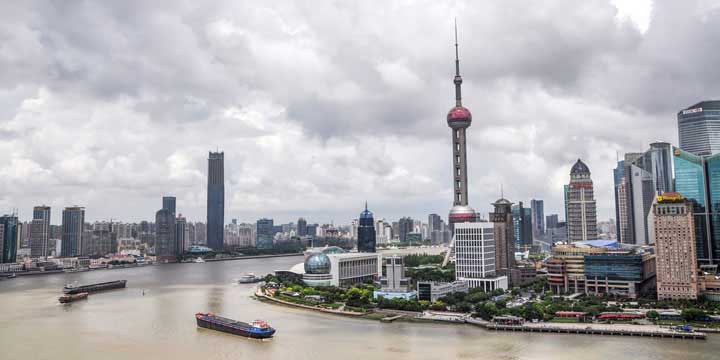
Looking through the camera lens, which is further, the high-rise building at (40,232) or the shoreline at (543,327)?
the high-rise building at (40,232)

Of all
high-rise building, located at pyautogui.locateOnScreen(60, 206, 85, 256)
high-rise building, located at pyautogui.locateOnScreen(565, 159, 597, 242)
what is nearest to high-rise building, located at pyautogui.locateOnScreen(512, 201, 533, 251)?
high-rise building, located at pyautogui.locateOnScreen(565, 159, 597, 242)

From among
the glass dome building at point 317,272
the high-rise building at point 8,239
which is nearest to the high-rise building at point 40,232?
the high-rise building at point 8,239

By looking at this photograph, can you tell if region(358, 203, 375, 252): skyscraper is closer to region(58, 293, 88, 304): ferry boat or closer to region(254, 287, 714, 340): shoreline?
region(58, 293, 88, 304): ferry boat

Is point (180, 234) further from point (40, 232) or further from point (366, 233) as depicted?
point (366, 233)

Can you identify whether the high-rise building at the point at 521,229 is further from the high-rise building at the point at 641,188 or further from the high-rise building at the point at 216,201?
the high-rise building at the point at 216,201

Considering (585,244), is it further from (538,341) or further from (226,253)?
(226,253)

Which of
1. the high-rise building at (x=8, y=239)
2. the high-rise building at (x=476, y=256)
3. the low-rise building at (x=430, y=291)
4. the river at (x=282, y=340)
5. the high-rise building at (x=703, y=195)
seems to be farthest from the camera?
the high-rise building at (x=8, y=239)

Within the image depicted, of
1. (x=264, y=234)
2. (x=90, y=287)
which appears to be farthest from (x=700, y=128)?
(x=264, y=234)
